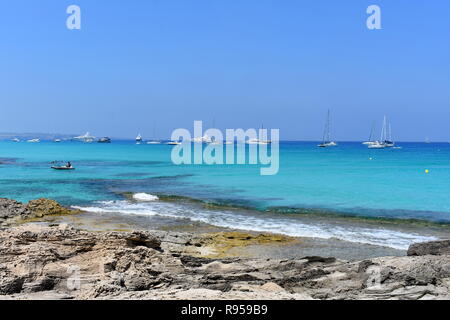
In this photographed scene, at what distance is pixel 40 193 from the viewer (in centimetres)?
3591

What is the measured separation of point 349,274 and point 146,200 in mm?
24474

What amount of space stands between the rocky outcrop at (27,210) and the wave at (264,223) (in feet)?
7.92

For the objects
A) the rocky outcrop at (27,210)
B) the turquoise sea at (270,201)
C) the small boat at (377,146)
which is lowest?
the turquoise sea at (270,201)

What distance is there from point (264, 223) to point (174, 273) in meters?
14.2

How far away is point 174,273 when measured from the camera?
999cm

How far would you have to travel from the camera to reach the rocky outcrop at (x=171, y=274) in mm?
7578

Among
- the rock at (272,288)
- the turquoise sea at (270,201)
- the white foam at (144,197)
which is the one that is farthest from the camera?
the white foam at (144,197)

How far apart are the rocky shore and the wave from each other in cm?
787

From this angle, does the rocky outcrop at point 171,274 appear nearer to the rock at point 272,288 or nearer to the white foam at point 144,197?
the rock at point 272,288

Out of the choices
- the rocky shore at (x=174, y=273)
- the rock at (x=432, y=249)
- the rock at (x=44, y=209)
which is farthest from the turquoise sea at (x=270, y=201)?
the rocky shore at (x=174, y=273)

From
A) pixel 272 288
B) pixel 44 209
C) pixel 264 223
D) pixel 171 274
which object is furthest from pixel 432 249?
pixel 44 209

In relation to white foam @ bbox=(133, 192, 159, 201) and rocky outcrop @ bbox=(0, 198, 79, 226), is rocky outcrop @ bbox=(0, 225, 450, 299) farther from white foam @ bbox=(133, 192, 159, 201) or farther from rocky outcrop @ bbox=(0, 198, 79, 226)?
white foam @ bbox=(133, 192, 159, 201)

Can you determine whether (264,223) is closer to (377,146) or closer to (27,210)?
(27,210)

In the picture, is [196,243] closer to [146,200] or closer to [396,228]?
[396,228]
